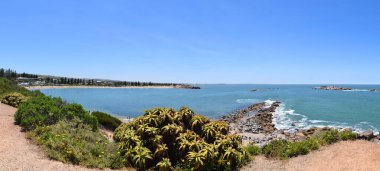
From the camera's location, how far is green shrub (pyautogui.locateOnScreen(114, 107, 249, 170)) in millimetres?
12469

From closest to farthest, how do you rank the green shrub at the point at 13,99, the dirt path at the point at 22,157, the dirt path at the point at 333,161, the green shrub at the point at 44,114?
the dirt path at the point at 22,157 → the dirt path at the point at 333,161 → the green shrub at the point at 44,114 → the green shrub at the point at 13,99

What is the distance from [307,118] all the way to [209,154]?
36.3 metres

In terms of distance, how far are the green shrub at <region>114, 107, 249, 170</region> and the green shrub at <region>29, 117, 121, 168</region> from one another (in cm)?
80

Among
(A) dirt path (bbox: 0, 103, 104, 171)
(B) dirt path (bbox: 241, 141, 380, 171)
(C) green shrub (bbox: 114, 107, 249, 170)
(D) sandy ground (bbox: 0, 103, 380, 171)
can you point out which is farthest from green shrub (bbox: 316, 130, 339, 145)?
(A) dirt path (bbox: 0, 103, 104, 171)

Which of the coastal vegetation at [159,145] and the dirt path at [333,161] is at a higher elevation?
the coastal vegetation at [159,145]

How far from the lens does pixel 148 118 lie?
45.5 feet

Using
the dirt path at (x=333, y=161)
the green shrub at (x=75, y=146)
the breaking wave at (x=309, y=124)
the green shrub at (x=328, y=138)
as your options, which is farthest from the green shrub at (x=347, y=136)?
the breaking wave at (x=309, y=124)

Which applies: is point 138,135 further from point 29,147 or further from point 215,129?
point 29,147

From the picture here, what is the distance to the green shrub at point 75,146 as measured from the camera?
11906 mm

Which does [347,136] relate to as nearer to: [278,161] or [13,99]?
[278,161]

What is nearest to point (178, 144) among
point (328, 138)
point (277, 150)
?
point (277, 150)

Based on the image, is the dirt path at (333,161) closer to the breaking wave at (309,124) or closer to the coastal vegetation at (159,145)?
the coastal vegetation at (159,145)

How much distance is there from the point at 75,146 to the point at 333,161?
11.9 m

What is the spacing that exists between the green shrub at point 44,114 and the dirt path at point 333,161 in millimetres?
10629
